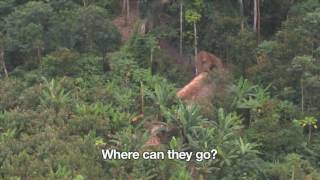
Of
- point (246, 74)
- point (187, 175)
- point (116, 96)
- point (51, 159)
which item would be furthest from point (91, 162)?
point (246, 74)

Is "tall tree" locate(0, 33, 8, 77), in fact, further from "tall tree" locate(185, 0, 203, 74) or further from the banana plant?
"tall tree" locate(185, 0, 203, 74)

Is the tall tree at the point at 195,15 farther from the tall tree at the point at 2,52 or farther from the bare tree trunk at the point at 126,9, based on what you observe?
the tall tree at the point at 2,52

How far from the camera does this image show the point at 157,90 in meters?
19.9

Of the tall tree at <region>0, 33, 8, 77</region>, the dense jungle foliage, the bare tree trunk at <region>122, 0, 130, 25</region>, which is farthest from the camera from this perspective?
the bare tree trunk at <region>122, 0, 130, 25</region>

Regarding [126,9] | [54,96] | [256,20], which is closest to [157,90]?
[54,96]

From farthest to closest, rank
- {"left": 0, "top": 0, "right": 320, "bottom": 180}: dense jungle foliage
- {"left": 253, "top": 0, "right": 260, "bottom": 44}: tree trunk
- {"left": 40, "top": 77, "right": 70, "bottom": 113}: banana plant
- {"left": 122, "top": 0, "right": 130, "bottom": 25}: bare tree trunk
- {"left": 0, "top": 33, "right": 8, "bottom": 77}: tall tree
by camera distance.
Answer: {"left": 122, "top": 0, "right": 130, "bottom": 25}: bare tree trunk → {"left": 0, "top": 33, "right": 8, "bottom": 77}: tall tree → {"left": 253, "top": 0, "right": 260, "bottom": 44}: tree trunk → {"left": 40, "top": 77, "right": 70, "bottom": 113}: banana plant → {"left": 0, "top": 0, "right": 320, "bottom": 180}: dense jungle foliage

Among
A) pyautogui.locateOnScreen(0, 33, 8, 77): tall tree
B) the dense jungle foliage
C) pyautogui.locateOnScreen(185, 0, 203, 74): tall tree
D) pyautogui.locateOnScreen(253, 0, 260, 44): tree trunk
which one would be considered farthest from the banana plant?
pyautogui.locateOnScreen(253, 0, 260, 44): tree trunk

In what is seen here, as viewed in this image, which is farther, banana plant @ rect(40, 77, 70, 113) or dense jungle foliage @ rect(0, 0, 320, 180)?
banana plant @ rect(40, 77, 70, 113)

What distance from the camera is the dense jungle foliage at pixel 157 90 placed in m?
17.0

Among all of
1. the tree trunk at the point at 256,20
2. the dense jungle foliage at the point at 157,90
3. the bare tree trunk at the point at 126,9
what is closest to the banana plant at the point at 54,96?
the dense jungle foliage at the point at 157,90

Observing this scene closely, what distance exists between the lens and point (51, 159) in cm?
1655

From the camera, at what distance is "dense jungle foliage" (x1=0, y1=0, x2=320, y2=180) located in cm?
1702

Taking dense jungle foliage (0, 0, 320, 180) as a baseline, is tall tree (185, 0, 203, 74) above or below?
above

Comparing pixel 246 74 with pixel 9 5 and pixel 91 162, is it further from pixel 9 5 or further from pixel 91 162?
pixel 9 5
